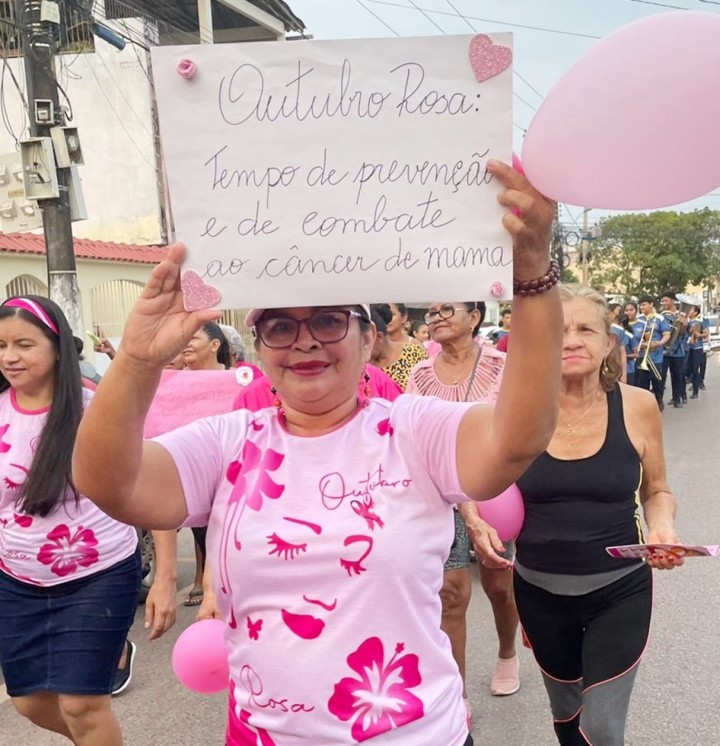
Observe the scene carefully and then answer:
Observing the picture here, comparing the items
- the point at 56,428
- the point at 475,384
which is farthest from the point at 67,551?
the point at 475,384

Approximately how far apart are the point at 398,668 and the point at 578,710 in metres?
1.41

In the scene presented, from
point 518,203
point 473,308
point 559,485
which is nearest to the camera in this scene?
point 518,203

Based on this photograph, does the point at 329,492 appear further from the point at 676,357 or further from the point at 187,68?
the point at 676,357

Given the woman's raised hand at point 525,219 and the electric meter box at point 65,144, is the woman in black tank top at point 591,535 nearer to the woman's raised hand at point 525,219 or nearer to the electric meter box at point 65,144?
the woman's raised hand at point 525,219

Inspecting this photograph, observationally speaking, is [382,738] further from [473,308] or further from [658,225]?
[658,225]

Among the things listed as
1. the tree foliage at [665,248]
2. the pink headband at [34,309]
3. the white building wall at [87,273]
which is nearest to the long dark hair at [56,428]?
the pink headband at [34,309]

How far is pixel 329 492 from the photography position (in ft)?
5.21

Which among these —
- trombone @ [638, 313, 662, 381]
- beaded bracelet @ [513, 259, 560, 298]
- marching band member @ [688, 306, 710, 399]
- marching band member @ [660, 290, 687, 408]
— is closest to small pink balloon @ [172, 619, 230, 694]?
beaded bracelet @ [513, 259, 560, 298]

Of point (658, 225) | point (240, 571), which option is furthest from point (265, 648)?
point (658, 225)

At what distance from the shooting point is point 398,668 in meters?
1.57

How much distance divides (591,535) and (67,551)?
70.0 inches

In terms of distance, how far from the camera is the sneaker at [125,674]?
3.98 m

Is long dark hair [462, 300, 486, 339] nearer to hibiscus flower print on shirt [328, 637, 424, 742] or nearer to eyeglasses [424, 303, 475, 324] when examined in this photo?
eyeglasses [424, 303, 475, 324]

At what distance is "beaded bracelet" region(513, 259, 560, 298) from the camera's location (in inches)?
57.6
